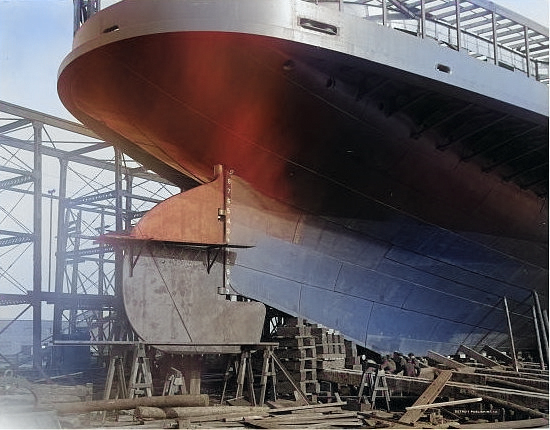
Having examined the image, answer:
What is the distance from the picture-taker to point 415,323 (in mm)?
8586

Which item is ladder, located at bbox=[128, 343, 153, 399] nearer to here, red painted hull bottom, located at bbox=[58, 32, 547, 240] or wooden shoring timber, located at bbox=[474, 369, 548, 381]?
red painted hull bottom, located at bbox=[58, 32, 547, 240]

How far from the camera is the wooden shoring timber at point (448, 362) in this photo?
303 inches

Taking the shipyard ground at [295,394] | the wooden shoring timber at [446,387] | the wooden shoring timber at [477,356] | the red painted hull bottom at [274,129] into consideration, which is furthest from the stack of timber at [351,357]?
the wooden shoring timber at [477,356]

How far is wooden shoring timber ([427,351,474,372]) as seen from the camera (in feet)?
25.2

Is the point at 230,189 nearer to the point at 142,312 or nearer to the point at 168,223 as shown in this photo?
the point at 168,223

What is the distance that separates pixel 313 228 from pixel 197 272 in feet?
5.78

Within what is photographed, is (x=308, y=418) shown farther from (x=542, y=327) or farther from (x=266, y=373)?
(x=542, y=327)

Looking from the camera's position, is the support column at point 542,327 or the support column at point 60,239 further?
the support column at point 60,239

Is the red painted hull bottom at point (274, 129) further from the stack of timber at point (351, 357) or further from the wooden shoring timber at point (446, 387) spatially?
the wooden shoring timber at point (446, 387)

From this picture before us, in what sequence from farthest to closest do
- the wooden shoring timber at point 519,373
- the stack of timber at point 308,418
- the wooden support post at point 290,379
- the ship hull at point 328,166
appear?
the wooden shoring timber at point 519,373 → the wooden support post at point 290,379 → the ship hull at point 328,166 → the stack of timber at point 308,418

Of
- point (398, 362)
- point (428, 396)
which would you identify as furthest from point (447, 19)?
point (428, 396)

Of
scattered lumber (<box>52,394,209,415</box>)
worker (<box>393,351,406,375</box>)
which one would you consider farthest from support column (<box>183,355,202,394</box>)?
worker (<box>393,351,406,375</box>)

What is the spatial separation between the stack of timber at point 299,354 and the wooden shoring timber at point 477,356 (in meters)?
2.58

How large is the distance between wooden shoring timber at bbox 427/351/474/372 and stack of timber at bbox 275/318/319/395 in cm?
183
